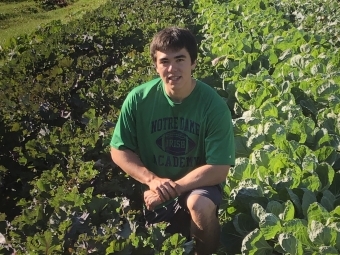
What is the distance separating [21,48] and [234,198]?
5.97m

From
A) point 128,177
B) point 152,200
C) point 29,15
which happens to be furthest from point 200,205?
point 29,15

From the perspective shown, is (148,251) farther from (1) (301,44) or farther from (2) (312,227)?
(1) (301,44)

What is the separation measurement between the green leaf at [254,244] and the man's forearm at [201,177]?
413 millimetres

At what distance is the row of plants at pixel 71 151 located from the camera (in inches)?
Answer: 109

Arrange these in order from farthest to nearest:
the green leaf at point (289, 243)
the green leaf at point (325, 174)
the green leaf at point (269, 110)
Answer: the green leaf at point (269, 110) < the green leaf at point (325, 174) < the green leaf at point (289, 243)

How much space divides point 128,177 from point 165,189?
0.82 metres

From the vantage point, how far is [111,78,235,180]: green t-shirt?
10.7 ft

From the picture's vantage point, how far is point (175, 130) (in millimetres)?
3352

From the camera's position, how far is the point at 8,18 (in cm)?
1950

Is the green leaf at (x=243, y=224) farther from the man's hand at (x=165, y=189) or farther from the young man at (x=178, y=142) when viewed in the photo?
the man's hand at (x=165, y=189)

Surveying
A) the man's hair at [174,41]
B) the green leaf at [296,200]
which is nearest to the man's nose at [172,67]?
the man's hair at [174,41]

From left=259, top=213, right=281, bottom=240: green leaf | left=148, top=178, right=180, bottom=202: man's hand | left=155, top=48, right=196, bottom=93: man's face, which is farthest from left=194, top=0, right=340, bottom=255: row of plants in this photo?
left=155, top=48, right=196, bottom=93: man's face

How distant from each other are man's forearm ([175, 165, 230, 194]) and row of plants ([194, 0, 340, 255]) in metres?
0.34

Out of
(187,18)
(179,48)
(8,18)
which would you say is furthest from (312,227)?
(8,18)
